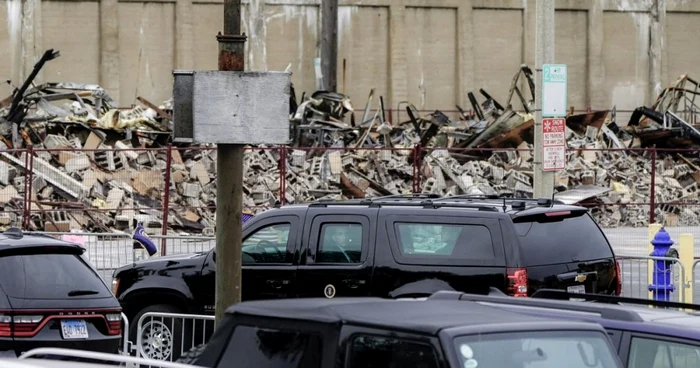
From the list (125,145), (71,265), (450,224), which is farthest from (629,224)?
(71,265)

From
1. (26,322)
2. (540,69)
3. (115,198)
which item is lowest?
(26,322)

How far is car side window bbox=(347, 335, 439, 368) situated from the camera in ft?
18.1

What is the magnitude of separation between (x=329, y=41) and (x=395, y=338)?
121 feet

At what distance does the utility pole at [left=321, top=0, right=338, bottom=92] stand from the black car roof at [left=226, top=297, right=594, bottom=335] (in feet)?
117

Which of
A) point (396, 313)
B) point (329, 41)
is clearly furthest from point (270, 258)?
point (329, 41)

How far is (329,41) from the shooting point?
42.1 m

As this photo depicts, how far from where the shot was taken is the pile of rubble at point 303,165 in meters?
26.5

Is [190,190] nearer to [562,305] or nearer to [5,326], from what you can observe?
[5,326]

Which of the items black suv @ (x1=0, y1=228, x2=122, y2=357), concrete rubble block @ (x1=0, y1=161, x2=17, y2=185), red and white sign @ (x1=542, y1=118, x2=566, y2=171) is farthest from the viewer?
concrete rubble block @ (x1=0, y1=161, x2=17, y2=185)

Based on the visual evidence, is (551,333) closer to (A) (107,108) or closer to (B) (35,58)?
(A) (107,108)

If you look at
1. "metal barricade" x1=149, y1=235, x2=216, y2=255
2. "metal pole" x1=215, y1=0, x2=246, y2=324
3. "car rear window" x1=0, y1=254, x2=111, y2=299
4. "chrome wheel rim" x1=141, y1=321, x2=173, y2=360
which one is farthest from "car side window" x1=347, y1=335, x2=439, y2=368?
"metal barricade" x1=149, y1=235, x2=216, y2=255

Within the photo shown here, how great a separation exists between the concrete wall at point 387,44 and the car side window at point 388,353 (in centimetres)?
3914

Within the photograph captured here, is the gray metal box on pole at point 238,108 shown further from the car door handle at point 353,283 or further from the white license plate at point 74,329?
the car door handle at point 353,283

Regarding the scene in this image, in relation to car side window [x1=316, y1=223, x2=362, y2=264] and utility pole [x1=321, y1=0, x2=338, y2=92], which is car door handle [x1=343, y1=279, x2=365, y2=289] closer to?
car side window [x1=316, y1=223, x2=362, y2=264]
